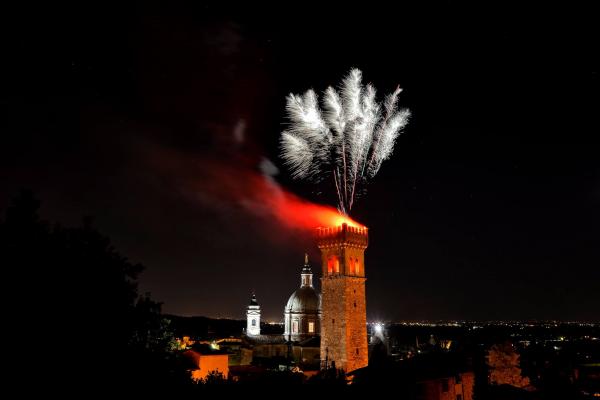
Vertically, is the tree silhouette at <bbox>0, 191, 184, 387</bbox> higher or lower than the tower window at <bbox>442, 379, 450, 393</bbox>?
higher

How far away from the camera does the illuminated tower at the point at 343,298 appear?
38.0 meters

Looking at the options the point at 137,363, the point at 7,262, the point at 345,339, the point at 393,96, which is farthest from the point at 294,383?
the point at 345,339

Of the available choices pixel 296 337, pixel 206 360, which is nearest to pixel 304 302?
pixel 296 337

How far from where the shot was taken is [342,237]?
40656 mm

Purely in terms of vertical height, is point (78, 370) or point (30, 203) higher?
point (30, 203)

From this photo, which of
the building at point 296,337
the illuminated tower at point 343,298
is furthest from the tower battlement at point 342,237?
the building at point 296,337

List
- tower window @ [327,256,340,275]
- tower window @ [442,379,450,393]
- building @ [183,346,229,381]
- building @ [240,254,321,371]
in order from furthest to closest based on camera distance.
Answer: building @ [240,254,321,371], tower window @ [327,256,340,275], building @ [183,346,229,381], tower window @ [442,379,450,393]

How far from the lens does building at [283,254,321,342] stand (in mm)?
65875

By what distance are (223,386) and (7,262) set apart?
815 cm

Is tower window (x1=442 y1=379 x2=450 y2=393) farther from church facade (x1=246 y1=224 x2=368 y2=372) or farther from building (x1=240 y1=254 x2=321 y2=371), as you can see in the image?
building (x1=240 y1=254 x2=321 y2=371)

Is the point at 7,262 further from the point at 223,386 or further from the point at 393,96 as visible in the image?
the point at 393,96

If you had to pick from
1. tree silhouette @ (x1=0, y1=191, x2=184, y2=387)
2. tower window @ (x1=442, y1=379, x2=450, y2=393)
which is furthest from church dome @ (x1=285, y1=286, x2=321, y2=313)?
tree silhouette @ (x1=0, y1=191, x2=184, y2=387)

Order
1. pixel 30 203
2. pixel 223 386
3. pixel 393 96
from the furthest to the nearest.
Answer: pixel 393 96 < pixel 223 386 < pixel 30 203

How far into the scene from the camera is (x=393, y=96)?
25.0m
